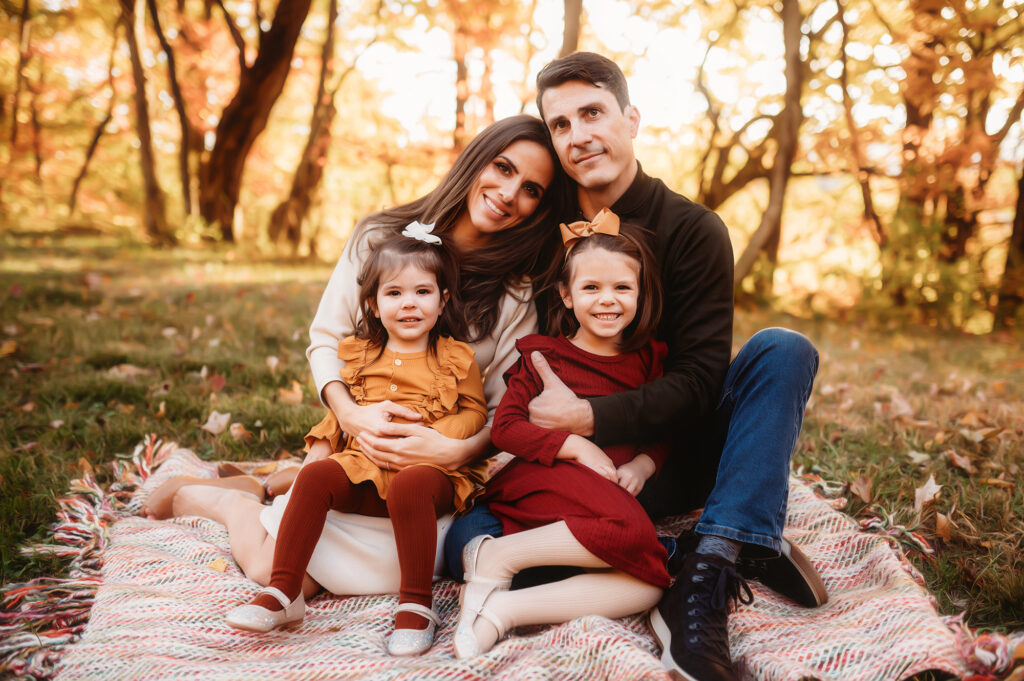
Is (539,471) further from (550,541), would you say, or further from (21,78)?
(21,78)

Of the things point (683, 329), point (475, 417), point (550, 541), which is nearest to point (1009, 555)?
point (683, 329)

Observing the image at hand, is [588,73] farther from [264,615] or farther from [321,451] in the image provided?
[264,615]

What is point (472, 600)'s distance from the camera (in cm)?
187

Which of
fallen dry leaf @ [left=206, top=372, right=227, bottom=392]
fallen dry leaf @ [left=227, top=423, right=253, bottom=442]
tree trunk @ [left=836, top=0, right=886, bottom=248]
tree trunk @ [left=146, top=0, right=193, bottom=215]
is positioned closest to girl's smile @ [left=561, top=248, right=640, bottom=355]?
fallen dry leaf @ [left=227, top=423, right=253, bottom=442]

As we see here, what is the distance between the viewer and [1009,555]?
2135 millimetres

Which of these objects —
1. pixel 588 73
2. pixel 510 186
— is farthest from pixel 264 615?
pixel 588 73

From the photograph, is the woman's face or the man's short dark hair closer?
the man's short dark hair

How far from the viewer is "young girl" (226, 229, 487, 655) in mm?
1865

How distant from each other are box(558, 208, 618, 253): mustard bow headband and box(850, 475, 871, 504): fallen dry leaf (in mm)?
1403

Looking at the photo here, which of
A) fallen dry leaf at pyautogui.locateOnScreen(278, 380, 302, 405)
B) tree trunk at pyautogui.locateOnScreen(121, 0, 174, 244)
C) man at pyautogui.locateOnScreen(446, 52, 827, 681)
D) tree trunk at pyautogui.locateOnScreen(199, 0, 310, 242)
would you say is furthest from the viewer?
tree trunk at pyautogui.locateOnScreen(121, 0, 174, 244)

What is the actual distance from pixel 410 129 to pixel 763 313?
7.74 meters

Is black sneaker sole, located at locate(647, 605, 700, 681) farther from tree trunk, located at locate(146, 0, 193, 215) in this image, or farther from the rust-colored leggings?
tree trunk, located at locate(146, 0, 193, 215)

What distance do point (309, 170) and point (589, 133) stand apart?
461 inches

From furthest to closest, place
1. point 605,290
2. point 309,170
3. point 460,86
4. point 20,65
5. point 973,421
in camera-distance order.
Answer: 1. point 20,65
2. point 309,170
3. point 460,86
4. point 973,421
5. point 605,290
